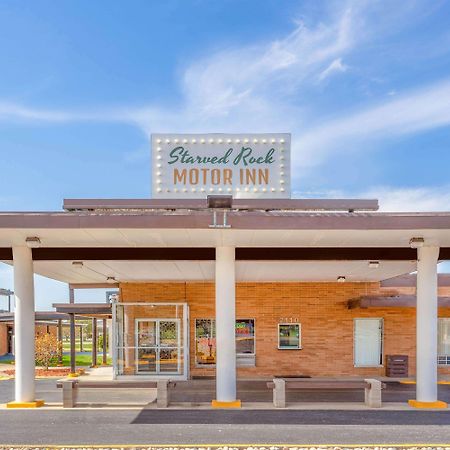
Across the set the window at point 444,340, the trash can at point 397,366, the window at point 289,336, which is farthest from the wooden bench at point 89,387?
the window at point 444,340

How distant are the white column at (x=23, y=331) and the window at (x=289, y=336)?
1169cm

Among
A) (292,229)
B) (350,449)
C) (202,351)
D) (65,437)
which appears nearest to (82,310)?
(202,351)

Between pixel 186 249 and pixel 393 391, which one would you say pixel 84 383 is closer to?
pixel 186 249

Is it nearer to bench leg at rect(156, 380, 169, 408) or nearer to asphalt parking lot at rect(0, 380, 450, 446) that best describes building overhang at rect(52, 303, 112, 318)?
asphalt parking lot at rect(0, 380, 450, 446)

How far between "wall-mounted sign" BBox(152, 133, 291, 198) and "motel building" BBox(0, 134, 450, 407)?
0.10 ft

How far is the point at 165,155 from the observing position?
44.0 ft

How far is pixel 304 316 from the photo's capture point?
71.5 feet

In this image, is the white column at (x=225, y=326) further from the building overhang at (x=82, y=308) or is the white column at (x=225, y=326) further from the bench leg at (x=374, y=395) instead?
the building overhang at (x=82, y=308)

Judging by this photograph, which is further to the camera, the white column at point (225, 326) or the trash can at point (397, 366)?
the trash can at point (397, 366)

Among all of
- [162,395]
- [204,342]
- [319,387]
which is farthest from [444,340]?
[162,395]

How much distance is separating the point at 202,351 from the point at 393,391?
28.4 feet

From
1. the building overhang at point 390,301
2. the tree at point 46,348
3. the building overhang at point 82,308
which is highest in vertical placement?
the building overhang at point 390,301

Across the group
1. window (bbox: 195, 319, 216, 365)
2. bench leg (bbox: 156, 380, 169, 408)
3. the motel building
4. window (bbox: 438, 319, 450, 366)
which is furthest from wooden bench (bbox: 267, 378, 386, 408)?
window (bbox: 438, 319, 450, 366)

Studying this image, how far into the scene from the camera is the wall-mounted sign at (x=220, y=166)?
43.3 ft
